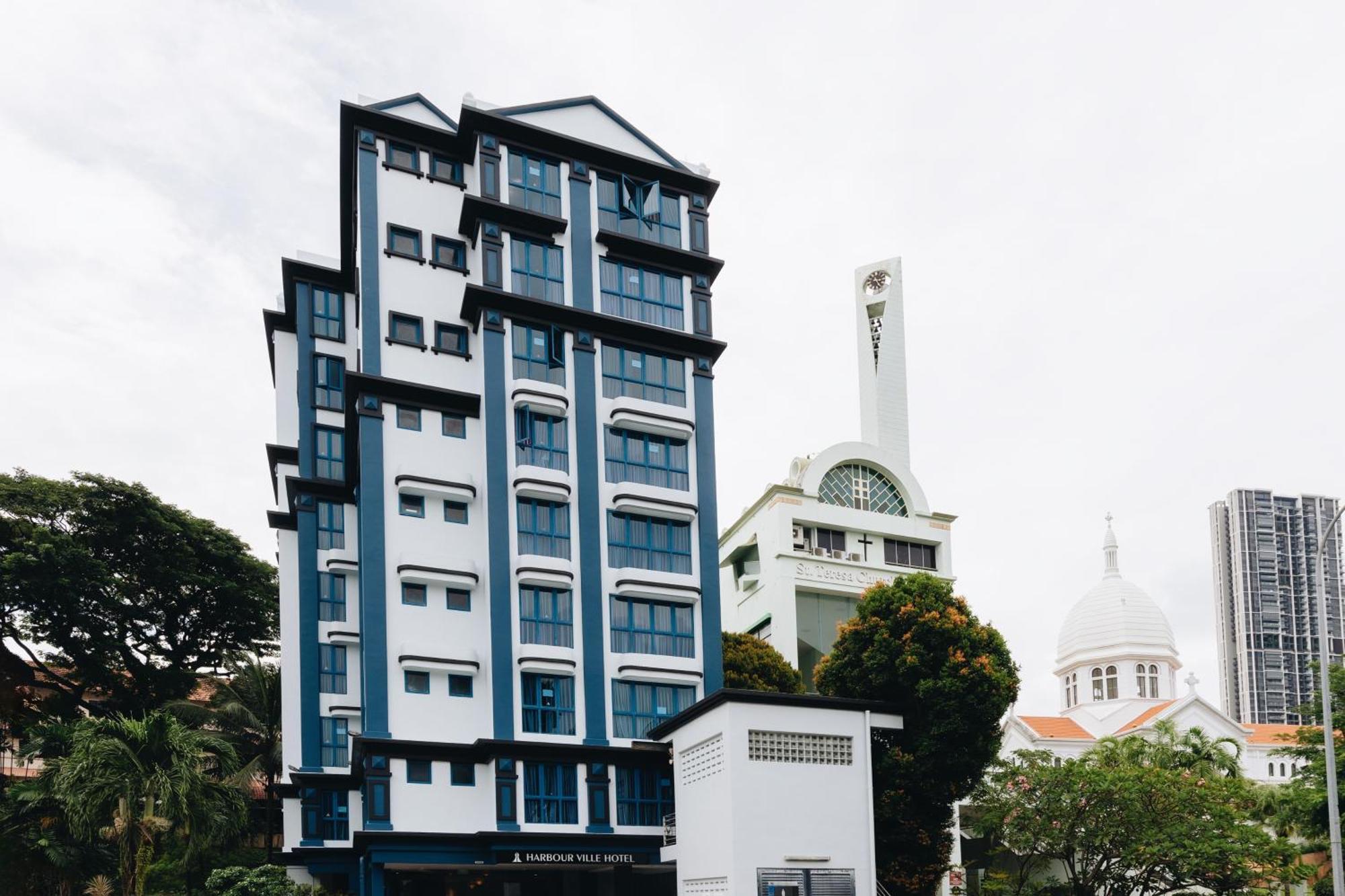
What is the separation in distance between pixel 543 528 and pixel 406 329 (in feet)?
28.5

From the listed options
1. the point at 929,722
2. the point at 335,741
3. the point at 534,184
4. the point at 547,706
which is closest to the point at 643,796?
the point at 547,706

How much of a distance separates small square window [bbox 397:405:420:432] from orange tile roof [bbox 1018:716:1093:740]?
145ft

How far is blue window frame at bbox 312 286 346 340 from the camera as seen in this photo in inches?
2116

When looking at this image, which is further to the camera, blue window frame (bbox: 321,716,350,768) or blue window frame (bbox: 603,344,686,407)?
blue window frame (bbox: 321,716,350,768)

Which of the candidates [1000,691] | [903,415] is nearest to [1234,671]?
[903,415]

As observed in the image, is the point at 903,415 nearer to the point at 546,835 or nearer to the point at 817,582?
the point at 817,582

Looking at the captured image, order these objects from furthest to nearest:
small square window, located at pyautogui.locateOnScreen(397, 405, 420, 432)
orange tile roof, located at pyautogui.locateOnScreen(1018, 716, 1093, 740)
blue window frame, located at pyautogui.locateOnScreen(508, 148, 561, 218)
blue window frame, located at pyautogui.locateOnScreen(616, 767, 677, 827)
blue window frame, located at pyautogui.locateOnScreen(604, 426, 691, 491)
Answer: orange tile roof, located at pyautogui.locateOnScreen(1018, 716, 1093, 740) < blue window frame, located at pyautogui.locateOnScreen(508, 148, 561, 218) < blue window frame, located at pyautogui.locateOnScreen(604, 426, 691, 491) < small square window, located at pyautogui.locateOnScreen(397, 405, 420, 432) < blue window frame, located at pyautogui.locateOnScreen(616, 767, 677, 827)

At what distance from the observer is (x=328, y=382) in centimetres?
5306

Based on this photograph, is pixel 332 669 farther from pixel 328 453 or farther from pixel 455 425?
pixel 455 425

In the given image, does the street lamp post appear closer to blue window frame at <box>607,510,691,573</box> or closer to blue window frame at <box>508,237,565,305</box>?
blue window frame at <box>607,510,691,573</box>

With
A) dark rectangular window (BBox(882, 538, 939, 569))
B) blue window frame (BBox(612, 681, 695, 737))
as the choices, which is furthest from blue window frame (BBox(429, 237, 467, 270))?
dark rectangular window (BBox(882, 538, 939, 569))

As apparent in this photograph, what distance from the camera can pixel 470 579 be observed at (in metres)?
42.8

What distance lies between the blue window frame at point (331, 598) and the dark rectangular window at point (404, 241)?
12.3 meters

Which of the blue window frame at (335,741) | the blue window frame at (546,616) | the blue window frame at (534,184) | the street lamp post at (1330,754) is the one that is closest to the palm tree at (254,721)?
the blue window frame at (335,741)
